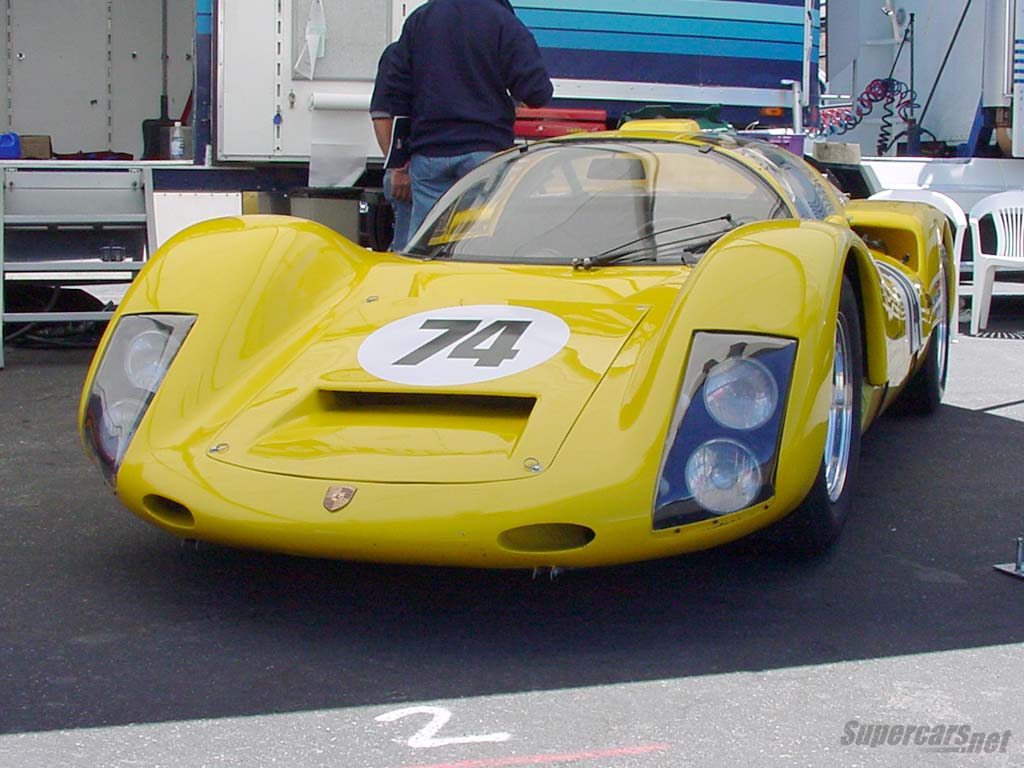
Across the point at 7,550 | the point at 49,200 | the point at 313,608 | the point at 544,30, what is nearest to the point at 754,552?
the point at 313,608

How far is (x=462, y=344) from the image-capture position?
3139mm

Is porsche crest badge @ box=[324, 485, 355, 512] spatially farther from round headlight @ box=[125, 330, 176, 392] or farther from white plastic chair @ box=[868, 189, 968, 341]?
white plastic chair @ box=[868, 189, 968, 341]

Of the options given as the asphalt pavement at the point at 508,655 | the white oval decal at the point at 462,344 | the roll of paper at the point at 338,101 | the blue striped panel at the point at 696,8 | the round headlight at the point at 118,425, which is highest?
the blue striped panel at the point at 696,8

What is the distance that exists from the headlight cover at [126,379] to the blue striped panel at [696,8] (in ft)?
18.5

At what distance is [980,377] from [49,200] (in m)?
4.42

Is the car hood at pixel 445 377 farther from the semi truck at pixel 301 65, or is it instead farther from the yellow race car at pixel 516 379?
the semi truck at pixel 301 65

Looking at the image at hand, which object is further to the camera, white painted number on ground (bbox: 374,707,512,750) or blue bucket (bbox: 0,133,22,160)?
blue bucket (bbox: 0,133,22,160)

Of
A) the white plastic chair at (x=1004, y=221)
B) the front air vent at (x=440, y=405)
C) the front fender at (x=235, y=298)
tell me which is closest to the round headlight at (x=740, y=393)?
the front air vent at (x=440, y=405)

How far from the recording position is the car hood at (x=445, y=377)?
2.80m

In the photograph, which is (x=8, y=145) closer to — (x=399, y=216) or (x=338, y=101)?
(x=338, y=101)

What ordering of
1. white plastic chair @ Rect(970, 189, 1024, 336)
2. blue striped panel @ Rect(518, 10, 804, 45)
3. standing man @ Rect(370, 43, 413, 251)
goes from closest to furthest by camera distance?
1. standing man @ Rect(370, 43, 413, 251)
2. white plastic chair @ Rect(970, 189, 1024, 336)
3. blue striped panel @ Rect(518, 10, 804, 45)

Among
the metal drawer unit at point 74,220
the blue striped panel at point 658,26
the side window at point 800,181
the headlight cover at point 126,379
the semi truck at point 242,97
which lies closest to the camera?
the headlight cover at point 126,379

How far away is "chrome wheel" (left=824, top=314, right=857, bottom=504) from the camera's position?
3.43 m

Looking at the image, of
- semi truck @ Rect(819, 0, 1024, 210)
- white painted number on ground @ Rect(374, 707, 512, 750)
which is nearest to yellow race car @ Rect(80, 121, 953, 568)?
white painted number on ground @ Rect(374, 707, 512, 750)
